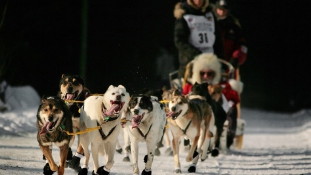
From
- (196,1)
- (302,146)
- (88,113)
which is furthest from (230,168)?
(302,146)

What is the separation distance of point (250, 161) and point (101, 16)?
11789 millimetres

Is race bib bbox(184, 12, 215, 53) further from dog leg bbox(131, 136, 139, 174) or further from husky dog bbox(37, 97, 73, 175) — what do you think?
husky dog bbox(37, 97, 73, 175)

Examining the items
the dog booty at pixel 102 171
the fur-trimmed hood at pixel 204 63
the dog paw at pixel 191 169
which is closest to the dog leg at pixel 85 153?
the dog booty at pixel 102 171

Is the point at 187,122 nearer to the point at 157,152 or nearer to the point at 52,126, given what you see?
the point at 157,152

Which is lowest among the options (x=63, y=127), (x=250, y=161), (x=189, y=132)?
(x=250, y=161)

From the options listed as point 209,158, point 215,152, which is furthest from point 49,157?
point 209,158

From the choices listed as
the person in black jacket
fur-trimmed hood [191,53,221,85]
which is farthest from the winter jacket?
fur-trimmed hood [191,53,221,85]

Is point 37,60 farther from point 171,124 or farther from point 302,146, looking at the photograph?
point 171,124

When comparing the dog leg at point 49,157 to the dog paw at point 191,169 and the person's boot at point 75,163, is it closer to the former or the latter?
the person's boot at point 75,163

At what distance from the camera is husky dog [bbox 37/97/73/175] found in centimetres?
608

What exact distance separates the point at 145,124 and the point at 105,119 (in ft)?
1.95

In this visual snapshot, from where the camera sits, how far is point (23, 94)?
680 inches

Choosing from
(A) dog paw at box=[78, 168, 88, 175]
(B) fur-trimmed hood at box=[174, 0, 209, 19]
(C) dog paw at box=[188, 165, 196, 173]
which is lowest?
(C) dog paw at box=[188, 165, 196, 173]

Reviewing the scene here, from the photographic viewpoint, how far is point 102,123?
6609 mm
